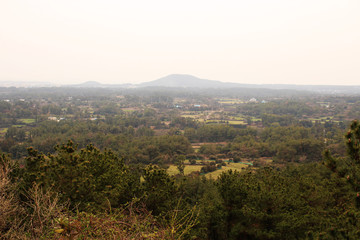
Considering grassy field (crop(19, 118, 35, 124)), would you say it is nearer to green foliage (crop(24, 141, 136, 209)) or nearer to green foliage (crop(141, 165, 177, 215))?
green foliage (crop(24, 141, 136, 209))

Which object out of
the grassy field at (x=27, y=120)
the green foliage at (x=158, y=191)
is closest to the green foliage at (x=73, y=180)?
the green foliage at (x=158, y=191)

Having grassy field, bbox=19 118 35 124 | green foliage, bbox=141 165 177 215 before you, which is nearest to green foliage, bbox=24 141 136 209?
green foliage, bbox=141 165 177 215

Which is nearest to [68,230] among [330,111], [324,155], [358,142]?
[324,155]

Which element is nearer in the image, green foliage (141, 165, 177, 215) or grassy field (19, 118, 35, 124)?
green foliage (141, 165, 177, 215)

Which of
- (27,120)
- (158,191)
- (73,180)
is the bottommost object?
(27,120)

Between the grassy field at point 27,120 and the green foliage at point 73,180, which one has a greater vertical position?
the green foliage at point 73,180

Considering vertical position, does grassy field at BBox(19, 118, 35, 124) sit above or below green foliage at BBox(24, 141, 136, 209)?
below

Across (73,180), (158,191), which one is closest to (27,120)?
(73,180)

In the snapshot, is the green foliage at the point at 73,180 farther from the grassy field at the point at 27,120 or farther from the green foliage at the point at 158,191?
the grassy field at the point at 27,120

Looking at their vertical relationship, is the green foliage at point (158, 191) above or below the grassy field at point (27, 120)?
above

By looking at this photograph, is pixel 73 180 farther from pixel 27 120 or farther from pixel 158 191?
pixel 27 120

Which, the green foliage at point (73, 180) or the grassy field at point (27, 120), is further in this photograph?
the grassy field at point (27, 120)
